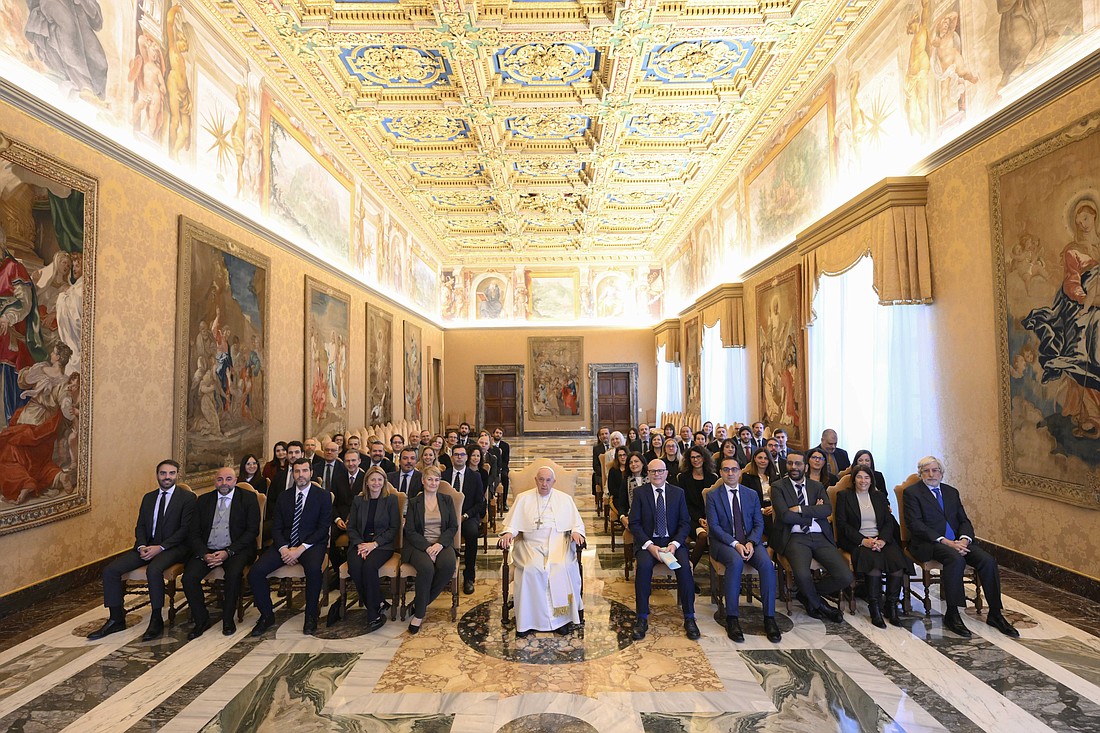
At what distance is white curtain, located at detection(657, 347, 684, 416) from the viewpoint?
2027 cm

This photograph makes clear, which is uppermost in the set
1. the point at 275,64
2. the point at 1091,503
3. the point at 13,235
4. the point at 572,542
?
the point at 275,64

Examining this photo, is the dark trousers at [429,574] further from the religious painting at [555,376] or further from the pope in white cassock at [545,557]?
the religious painting at [555,376]

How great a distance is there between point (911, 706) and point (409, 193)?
51.8ft

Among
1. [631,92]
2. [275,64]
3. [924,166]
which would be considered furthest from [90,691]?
[631,92]

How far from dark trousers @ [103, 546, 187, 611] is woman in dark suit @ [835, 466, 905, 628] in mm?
6293

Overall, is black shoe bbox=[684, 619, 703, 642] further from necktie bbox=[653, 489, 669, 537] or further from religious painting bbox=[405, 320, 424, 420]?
religious painting bbox=[405, 320, 424, 420]

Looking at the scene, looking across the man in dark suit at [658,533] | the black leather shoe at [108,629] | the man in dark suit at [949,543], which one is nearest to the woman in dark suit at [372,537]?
the black leather shoe at [108,629]

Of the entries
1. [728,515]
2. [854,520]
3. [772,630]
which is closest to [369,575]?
[728,515]

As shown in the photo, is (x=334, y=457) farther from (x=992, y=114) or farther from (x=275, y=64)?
(x=992, y=114)

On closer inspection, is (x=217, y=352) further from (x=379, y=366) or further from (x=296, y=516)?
(x=379, y=366)

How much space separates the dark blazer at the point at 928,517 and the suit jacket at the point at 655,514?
2043 millimetres

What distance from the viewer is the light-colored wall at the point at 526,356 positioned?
24516mm

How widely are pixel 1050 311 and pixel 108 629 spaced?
889cm

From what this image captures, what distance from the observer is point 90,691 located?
3969mm
